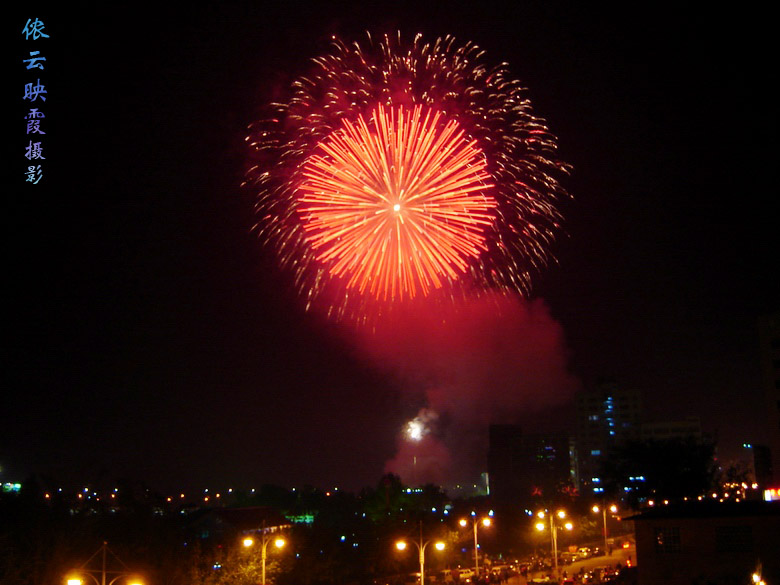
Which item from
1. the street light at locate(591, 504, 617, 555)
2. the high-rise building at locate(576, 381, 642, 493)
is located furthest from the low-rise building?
the high-rise building at locate(576, 381, 642, 493)

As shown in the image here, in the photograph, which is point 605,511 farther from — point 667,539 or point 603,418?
point 603,418

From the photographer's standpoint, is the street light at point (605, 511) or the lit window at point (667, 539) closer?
the lit window at point (667, 539)

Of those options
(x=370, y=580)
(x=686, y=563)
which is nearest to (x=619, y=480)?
(x=370, y=580)

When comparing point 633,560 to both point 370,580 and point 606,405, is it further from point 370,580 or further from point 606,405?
point 606,405

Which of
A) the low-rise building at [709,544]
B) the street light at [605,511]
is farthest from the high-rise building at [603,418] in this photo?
the low-rise building at [709,544]

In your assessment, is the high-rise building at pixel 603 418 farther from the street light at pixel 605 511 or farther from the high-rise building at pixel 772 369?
the high-rise building at pixel 772 369
